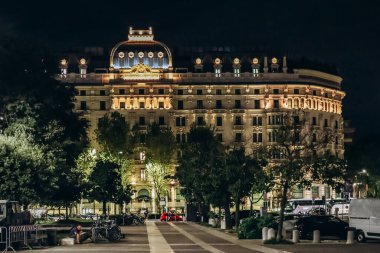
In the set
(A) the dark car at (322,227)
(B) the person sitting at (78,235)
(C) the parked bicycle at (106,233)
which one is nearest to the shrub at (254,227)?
(A) the dark car at (322,227)

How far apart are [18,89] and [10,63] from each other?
341 cm

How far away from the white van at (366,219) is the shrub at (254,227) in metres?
8.60

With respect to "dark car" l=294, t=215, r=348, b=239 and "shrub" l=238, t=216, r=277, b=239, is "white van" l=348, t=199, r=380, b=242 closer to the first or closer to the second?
"dark car" l=294, t=215, r=348, b=239

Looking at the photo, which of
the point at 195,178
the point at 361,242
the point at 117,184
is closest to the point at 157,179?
the point at 117,184

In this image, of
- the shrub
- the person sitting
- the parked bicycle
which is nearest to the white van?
the shrub

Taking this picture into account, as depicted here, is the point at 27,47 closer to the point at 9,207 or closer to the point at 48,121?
the point at 48,121

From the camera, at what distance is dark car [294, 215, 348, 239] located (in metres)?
74.8

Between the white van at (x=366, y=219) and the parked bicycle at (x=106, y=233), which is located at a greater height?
the white van at (x=366, y=219)

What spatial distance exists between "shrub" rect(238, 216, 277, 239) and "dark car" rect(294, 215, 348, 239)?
2.28 meters

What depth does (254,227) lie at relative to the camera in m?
74.7

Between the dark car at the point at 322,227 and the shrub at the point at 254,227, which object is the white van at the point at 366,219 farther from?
the shrub at the point at 254,227

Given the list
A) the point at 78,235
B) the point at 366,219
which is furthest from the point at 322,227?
the point at 78,235

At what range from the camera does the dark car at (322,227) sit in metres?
74.8

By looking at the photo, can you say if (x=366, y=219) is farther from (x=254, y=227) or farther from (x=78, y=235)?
(x=78, y=235)
